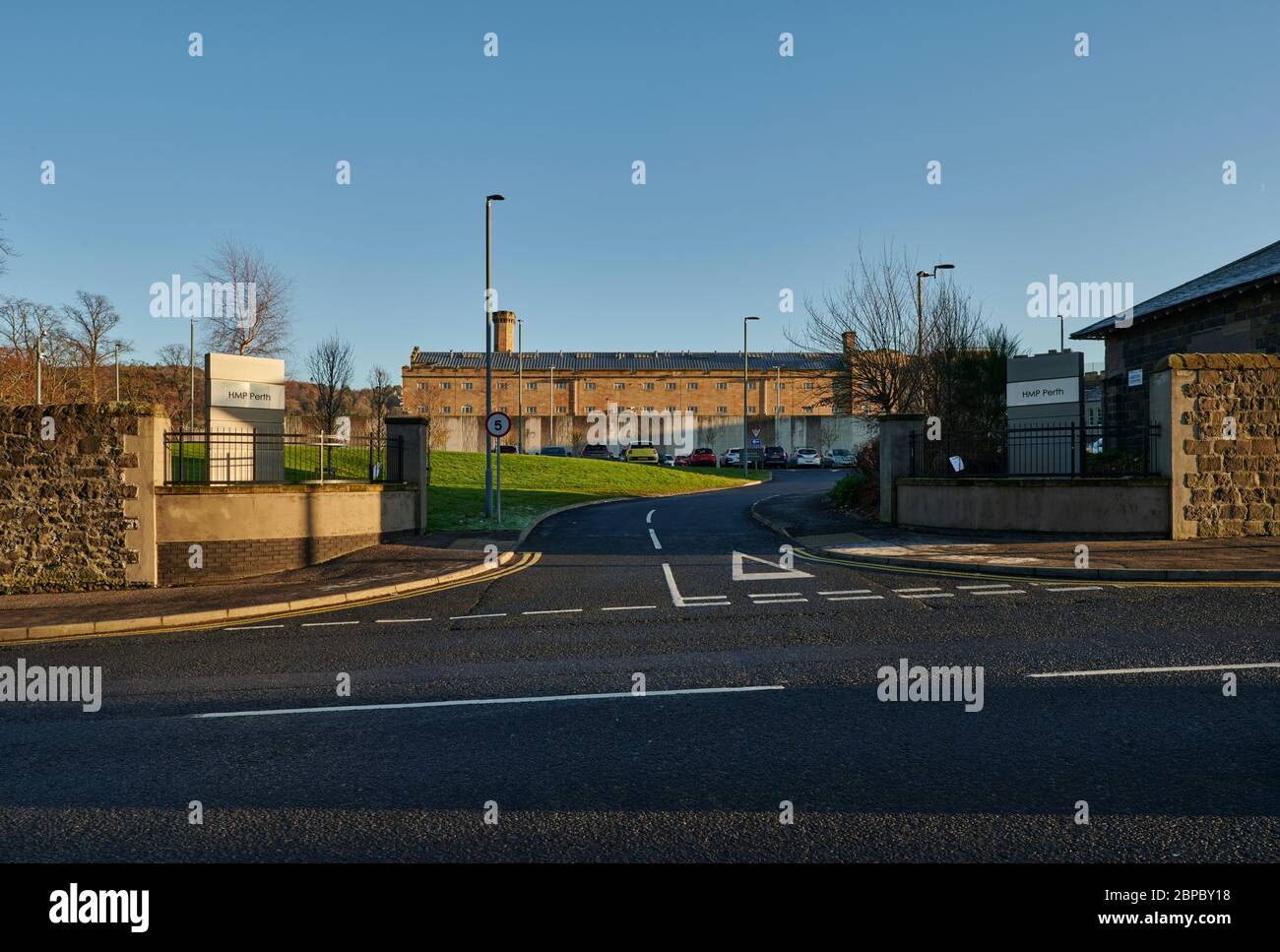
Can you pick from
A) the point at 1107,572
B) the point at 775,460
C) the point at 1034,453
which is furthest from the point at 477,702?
the point at 775,460

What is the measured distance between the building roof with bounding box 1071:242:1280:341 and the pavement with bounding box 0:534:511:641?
716 inches

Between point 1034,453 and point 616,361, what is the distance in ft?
255

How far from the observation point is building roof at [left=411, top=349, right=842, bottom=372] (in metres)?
91.8

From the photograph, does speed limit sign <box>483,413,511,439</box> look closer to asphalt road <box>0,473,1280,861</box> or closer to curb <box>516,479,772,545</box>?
curb <box>516,479,772,545</box>

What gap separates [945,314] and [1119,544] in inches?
478

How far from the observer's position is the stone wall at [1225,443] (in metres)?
16.2

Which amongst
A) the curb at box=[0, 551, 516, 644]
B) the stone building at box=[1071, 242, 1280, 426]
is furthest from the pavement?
the stone building at box=[1071, 242, 1280, 426]

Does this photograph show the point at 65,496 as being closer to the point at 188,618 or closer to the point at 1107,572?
the point at 188,618

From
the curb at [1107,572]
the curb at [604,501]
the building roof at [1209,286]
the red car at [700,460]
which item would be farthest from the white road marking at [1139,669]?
the red car at [700,460]

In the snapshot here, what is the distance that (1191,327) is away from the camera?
22656 mm

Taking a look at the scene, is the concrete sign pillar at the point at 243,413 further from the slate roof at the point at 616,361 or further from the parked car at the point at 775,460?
the slate roof at the point at 616,361
